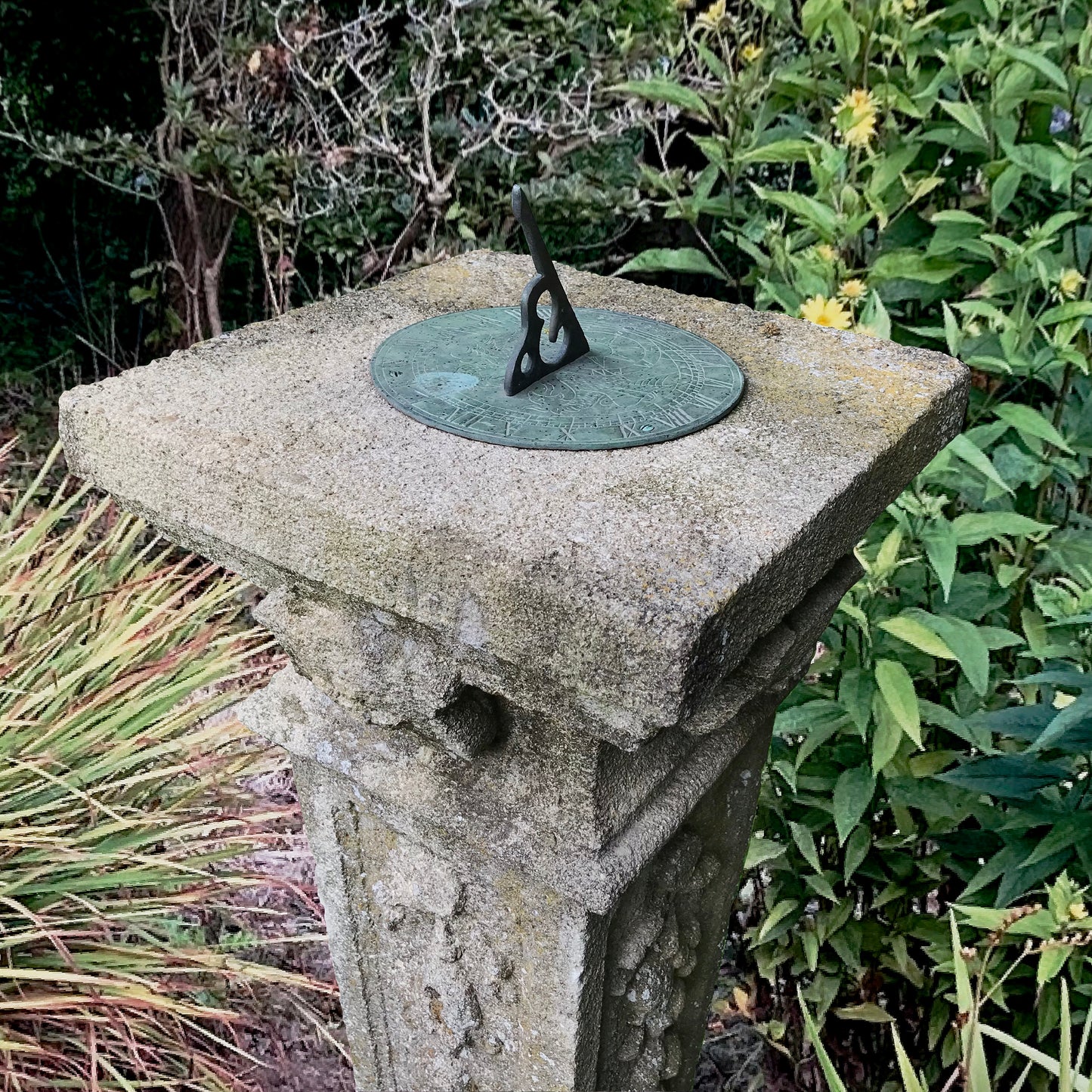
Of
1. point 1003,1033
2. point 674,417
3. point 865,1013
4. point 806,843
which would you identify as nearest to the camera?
point 674,417

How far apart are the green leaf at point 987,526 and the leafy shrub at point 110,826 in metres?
1.35

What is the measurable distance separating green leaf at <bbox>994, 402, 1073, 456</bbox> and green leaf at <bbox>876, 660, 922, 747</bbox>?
386 mm

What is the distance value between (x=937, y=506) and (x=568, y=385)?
0.53 m

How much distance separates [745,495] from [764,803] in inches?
37.8

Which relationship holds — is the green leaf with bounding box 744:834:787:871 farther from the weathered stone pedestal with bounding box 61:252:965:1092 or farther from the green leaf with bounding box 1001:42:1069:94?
the green leaf with bounding box 1001:42:1069:94

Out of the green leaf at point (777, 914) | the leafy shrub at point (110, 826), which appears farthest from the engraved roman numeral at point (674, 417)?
the leafy shrub at point (110, 826)

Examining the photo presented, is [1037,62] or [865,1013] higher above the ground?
[1037,62]

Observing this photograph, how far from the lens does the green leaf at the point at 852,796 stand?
1.54 metres

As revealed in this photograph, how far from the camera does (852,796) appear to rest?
1574 mm

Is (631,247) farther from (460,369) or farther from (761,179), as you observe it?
(460,369)

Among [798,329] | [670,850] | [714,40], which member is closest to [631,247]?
[714,40]

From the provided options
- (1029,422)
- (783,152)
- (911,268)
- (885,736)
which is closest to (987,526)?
(1029,422)

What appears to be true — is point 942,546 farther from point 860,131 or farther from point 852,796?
point 860,131

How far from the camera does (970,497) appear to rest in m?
1.57
